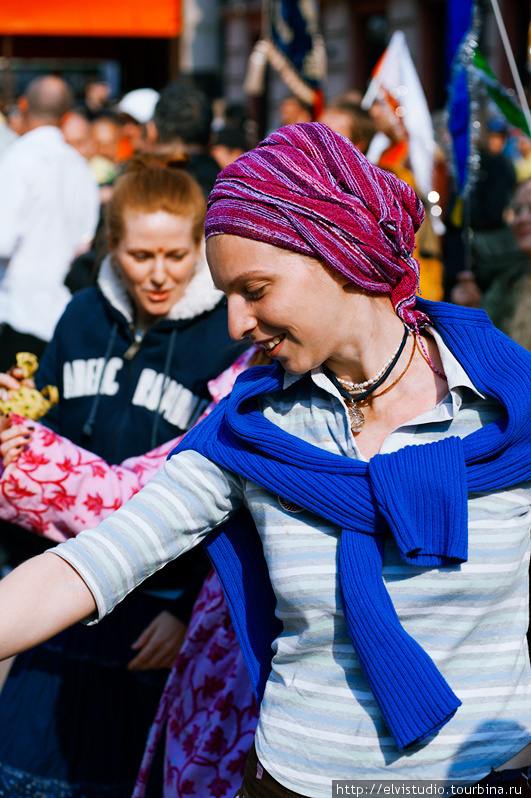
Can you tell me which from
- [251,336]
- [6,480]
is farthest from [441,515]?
[6,480]

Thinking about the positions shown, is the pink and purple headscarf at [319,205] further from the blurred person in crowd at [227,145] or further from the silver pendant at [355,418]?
the blurred person in crowd at [227,145]

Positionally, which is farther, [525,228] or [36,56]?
[36,56]

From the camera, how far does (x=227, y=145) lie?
24.3ft

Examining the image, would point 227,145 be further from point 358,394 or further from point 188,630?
point 358,394

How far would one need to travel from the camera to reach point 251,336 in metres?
1.79

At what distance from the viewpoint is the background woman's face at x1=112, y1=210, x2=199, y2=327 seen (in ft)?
9.62

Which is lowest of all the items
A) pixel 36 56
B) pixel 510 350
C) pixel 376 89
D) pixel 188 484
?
pixel 188 484

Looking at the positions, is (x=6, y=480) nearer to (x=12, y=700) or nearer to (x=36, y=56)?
(x=12, y=700)

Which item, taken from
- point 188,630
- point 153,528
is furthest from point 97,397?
point 153,528

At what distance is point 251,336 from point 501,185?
638cm

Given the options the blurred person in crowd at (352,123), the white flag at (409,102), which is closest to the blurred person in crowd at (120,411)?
the blurred person in crowd at (352,123)

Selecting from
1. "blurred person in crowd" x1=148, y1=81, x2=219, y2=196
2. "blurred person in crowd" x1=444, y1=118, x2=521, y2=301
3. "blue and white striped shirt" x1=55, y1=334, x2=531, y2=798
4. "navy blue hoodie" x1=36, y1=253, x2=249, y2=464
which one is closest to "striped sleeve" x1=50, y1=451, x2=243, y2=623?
"blue and white striped shirt" x1=55, y1=334, x2=531, y2=798

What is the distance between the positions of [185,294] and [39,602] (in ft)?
4.55

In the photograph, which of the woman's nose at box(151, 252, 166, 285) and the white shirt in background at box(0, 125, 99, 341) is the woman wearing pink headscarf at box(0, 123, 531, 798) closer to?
the woman's nose at box(151, 252, 166, 285)
